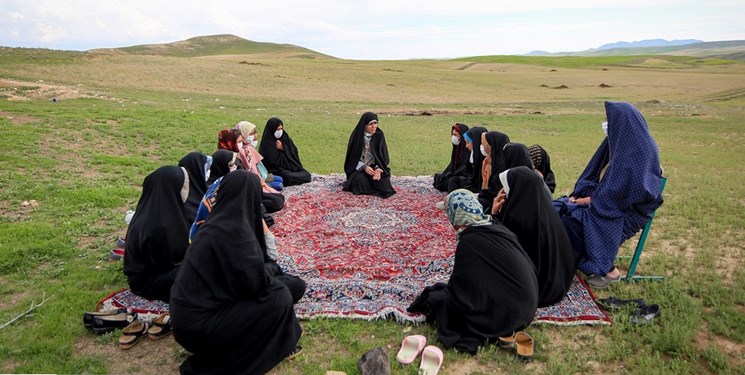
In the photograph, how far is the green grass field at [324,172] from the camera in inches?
141

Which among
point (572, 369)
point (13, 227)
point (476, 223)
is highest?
point (476, 223)

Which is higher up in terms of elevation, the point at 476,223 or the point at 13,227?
the point at 476,223

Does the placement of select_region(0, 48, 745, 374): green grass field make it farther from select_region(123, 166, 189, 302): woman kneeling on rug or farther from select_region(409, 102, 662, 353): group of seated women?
select_region(123, 166, 189, 302): woman kneeling on rug

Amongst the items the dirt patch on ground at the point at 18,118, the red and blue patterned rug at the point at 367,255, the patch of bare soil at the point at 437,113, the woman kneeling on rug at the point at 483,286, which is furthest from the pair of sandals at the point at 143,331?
the patch of bare soil at the point at 437,113

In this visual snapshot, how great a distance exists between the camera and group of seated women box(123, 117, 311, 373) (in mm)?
3188

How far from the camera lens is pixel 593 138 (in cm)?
1470

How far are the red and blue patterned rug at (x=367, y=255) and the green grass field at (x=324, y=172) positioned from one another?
0.24 m

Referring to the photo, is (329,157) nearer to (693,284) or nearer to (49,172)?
(49,172)

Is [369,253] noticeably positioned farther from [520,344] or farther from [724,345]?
[724,345]

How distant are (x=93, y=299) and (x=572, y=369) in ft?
14.2

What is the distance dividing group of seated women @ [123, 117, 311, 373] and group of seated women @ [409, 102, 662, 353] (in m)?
1.36

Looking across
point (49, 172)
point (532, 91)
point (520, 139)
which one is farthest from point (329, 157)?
point (532, 91)

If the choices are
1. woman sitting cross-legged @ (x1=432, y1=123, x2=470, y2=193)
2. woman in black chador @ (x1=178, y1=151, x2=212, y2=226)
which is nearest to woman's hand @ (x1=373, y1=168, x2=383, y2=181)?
woman sitting cross-legged @ (x1=432, y1=123, x2=470, y2=193)

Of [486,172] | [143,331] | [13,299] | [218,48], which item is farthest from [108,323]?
[218,48]
